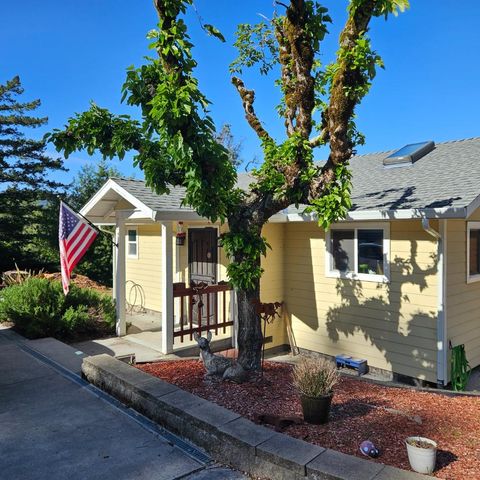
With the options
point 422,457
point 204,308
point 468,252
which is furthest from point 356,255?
point 422,457

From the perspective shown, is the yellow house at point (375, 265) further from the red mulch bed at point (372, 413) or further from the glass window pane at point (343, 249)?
the red mulch bed at point (372, 413)

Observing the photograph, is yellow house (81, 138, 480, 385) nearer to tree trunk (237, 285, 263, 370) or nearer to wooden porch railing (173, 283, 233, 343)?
wooden porch railing (173, 283, 233, 343)

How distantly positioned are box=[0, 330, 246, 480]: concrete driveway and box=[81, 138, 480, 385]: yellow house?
7.69 feet

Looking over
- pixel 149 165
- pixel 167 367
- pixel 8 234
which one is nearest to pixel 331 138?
pixel 149 165

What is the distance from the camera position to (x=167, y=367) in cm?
562

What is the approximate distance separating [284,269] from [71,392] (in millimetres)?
4732

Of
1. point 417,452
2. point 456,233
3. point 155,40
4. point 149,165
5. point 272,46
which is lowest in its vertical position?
point 417,452

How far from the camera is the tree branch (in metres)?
5.43

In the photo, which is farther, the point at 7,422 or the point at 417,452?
the point at 7,422

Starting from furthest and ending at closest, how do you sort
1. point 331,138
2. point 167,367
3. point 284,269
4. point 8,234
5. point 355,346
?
1. point 8,234
2. point 284,269
3. point 355,346
4. point 167,367
5. point 331,138

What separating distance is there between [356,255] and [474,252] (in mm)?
2058

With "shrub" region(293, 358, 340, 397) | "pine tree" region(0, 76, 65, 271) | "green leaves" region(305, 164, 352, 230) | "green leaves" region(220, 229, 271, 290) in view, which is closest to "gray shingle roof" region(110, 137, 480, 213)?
"green leaves" region(305, 164, 352, 230)

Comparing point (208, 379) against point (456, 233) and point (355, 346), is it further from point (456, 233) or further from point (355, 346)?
Answer: point (456, 233)

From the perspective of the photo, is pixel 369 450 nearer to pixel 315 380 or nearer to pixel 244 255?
pixel 315 380
